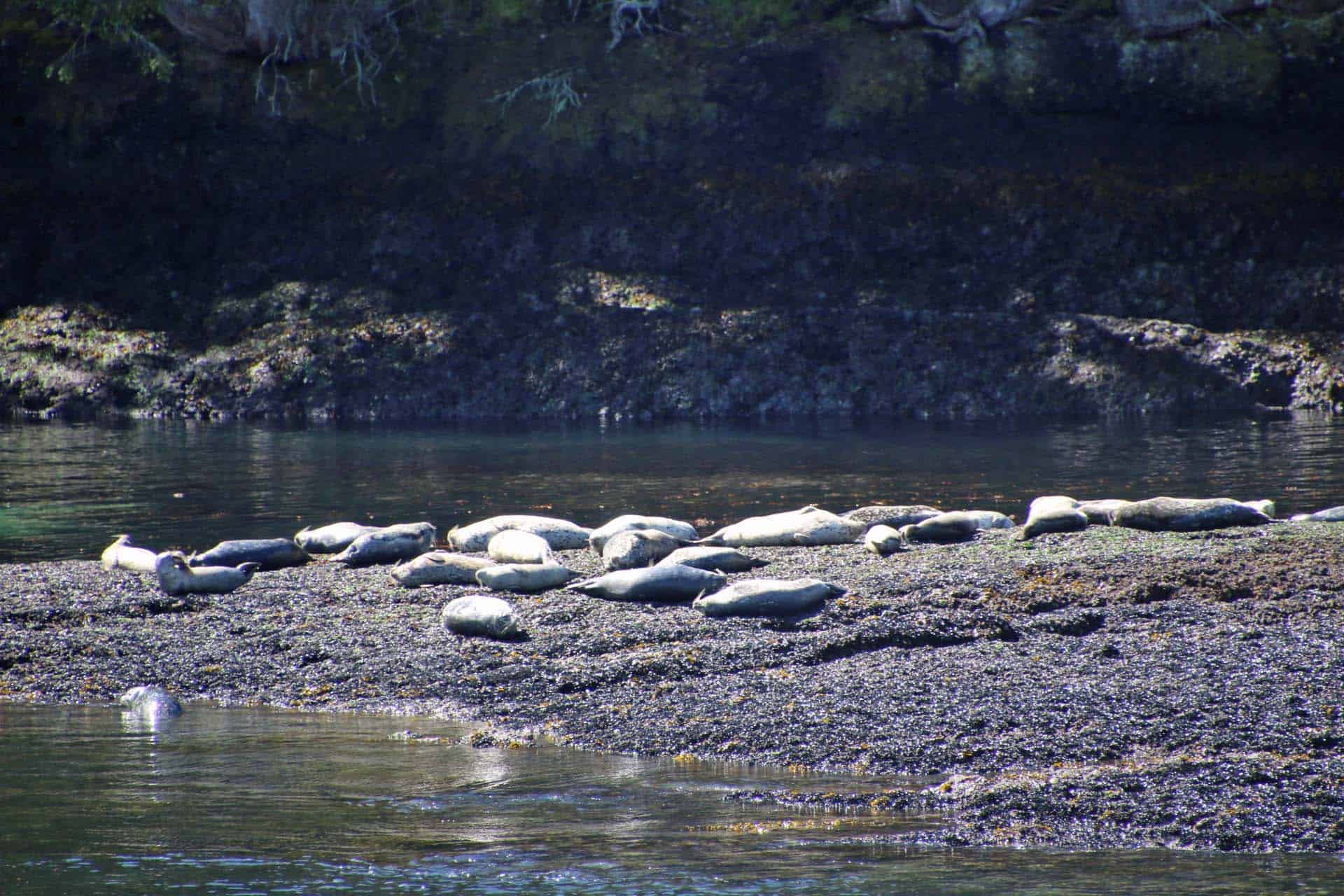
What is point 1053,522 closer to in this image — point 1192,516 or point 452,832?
point 1192,516

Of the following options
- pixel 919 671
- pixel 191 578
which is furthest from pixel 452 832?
pixel 191 578

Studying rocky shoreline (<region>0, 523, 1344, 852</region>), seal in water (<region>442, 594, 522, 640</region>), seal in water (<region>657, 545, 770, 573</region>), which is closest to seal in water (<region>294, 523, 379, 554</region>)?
rocky shoreline (<region>0, 523, 1344, 852</region>)

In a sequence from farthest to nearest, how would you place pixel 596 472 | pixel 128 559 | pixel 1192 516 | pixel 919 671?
1. pixel 596 472
2. pixel 1192 516
3. pixel 128 559
4. pixel 919 671

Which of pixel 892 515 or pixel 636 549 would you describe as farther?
pixel 892 515

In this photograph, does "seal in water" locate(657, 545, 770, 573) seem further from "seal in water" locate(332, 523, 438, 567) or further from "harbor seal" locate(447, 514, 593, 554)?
"seal in water" locate(332, 523, 438, 567)

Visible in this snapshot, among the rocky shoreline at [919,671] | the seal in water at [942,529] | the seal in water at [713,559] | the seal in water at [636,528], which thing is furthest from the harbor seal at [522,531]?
the seal in water at [942,529]

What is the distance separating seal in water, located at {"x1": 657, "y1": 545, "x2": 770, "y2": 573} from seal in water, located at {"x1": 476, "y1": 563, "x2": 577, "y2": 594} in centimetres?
65

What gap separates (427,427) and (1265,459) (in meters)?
14.2

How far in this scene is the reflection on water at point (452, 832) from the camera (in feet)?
12.9

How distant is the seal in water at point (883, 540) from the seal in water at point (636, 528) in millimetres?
1333

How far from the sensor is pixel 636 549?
871 cm

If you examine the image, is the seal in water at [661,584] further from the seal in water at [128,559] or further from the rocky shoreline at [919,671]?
the seal in water at [128,559]

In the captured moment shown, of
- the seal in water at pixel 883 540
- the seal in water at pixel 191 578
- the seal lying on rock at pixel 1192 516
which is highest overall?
the seal lying on rock at pixel 1192 516

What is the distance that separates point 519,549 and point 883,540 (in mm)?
2418
